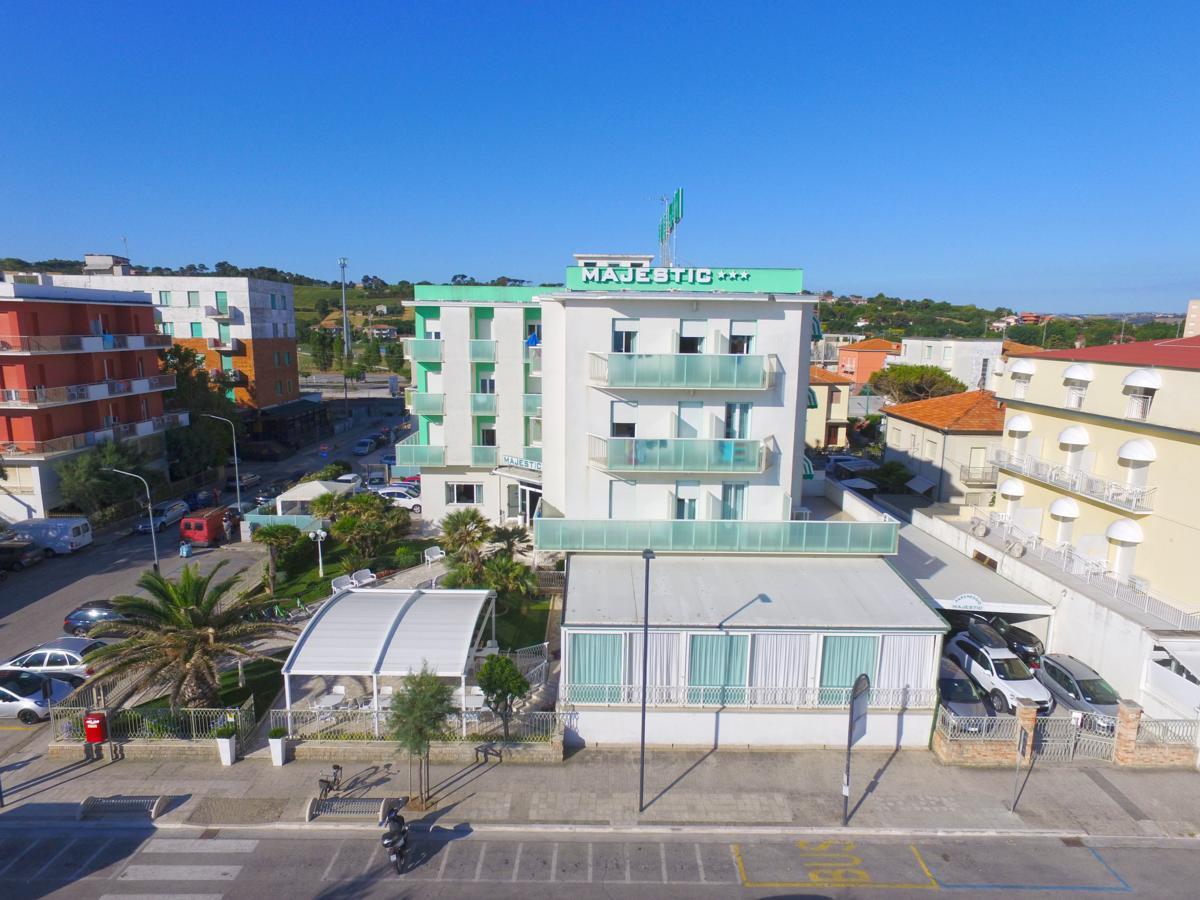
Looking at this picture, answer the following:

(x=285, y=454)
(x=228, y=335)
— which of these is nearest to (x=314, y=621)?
(x=285, y=454)

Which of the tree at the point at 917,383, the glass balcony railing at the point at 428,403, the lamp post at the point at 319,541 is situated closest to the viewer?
the lamp post at the point at 319,541

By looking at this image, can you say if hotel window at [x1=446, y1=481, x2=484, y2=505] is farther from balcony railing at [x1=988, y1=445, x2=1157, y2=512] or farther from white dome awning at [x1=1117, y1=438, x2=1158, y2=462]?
white dome awning at [x1=1117, y1=438, x2=1158, y2=462]

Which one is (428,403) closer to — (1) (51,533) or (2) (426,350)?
(2) (426,350)

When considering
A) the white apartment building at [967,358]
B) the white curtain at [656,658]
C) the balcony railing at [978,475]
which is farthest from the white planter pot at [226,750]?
the white apartment building at [967,358]

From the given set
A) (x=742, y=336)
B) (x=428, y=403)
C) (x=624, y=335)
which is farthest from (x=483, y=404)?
(x=742, y=336)

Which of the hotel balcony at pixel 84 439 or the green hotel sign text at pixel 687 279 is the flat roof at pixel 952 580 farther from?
the hotel balcony at pixel 84 439

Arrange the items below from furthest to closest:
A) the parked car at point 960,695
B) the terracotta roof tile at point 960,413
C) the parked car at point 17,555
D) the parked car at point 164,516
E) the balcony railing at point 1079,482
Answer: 1. the terracotta roof tile at point 960,413
2. the parked car at point 164,516
3. the parked car at point 17,555
4. the balcony railing at point 1079,482
5. the parked car at point 960,695

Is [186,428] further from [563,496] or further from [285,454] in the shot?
[563,496]
